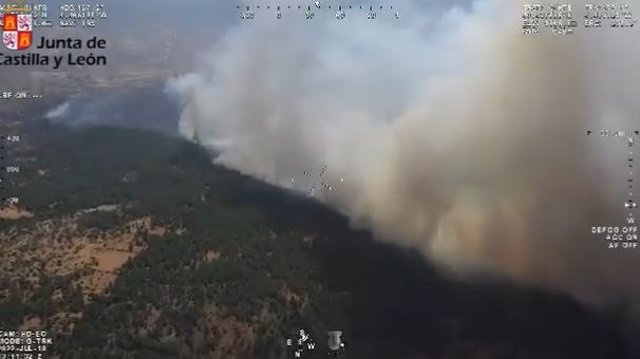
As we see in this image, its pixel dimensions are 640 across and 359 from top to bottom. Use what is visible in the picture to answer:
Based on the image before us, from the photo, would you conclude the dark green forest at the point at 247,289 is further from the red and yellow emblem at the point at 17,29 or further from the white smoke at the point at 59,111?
the red and yellow emblem at the point at 17,29

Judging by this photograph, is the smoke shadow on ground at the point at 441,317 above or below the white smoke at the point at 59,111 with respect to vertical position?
below

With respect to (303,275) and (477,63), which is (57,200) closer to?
(303,275)

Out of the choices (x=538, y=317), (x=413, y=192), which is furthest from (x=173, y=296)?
(x=538, y=317)

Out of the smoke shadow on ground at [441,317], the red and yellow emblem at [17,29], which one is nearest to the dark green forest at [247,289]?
the smoke shadow on ground at [441,317]

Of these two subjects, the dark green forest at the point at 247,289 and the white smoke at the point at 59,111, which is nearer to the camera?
the dark green forest at the point at 247,289

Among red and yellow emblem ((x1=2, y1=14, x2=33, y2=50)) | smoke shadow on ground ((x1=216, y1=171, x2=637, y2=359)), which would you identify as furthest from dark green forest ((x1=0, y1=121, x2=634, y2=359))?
red and yellow emblem ((x1=2, y1=14, x2=33, y2=50))
